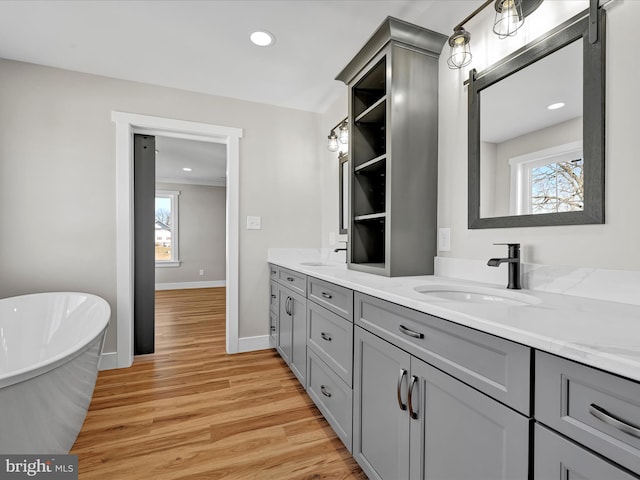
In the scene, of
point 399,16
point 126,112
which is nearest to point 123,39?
point 126,112

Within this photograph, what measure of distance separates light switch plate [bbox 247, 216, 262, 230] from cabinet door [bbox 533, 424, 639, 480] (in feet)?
8.54

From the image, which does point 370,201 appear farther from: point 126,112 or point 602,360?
point 126,112

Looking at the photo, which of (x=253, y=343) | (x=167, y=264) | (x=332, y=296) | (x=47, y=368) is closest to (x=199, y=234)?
(x=167, y=264)

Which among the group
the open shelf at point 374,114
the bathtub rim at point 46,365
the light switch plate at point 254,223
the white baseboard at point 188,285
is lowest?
the white baseboard at point 188,285

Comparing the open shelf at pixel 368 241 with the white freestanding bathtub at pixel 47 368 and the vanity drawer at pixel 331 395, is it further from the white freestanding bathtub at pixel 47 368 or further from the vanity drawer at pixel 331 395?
the white freestanding bathtub at pixel 47 368

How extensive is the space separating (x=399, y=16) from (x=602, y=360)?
6.75 feet

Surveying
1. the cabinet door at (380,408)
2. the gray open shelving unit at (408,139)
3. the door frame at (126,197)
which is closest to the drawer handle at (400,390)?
the cabinet door at (380,408)

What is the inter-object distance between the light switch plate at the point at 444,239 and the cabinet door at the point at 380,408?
0.71 m

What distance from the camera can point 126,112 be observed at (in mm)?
2568

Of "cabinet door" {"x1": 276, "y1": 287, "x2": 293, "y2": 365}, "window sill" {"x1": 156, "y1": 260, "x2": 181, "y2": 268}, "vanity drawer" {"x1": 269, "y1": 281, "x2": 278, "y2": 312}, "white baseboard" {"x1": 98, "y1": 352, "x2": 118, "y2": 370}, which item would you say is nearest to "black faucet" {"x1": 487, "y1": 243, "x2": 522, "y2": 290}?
"cabinet door" {"x1": 276, "y1": 287, "x2": 293, "y2": 365}

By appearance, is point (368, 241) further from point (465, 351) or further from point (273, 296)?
point (465, 351)

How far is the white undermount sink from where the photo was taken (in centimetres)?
116

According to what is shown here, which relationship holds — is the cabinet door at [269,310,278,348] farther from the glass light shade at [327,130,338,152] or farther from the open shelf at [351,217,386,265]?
the glass light shade at [327,130,338,152]

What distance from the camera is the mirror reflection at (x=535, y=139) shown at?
1.12m
